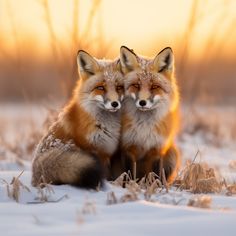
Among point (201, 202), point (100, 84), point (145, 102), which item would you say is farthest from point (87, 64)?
point (201, 202)

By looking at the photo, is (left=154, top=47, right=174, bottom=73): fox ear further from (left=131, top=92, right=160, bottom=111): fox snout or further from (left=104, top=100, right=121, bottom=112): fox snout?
(left=104, top=100, right=121, bottom=112): fox snout

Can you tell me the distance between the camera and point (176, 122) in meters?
5.57

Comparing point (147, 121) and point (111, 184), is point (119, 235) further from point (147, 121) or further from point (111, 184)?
point (147, 121)

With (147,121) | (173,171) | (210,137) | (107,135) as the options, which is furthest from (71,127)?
(210,137)

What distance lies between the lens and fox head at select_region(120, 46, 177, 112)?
514 centimetres

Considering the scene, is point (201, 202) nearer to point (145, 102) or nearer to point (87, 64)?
point (145, 102)

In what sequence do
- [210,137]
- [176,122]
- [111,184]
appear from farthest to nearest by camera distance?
1. [210,137]
2. [176,122]
3. [111,184]

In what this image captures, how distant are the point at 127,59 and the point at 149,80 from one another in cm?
30

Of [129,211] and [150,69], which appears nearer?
[129,211]

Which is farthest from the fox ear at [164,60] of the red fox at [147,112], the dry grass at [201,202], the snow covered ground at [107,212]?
the dry grass at [201,202]

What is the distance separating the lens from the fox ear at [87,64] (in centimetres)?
536

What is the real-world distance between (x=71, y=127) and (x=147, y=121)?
0.67m

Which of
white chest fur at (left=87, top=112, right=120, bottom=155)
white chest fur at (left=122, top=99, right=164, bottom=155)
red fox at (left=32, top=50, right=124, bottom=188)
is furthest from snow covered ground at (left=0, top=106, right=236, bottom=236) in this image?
white chest fur at (left=122, top=99, right=164, bottom=155)

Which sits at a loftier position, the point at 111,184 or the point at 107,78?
the point at 107,78
